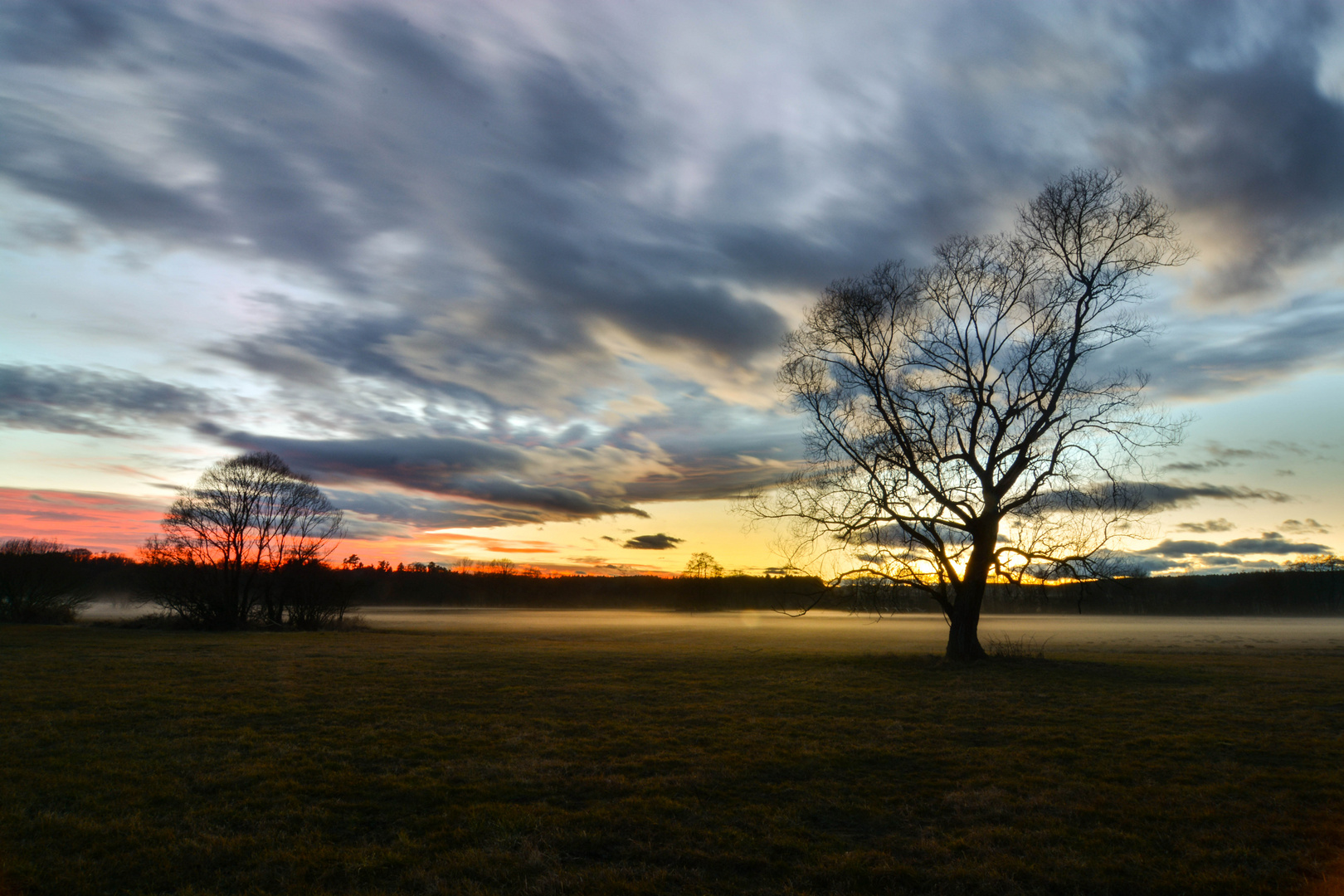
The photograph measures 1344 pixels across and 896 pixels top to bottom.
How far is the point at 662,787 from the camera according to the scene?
32.1 ft

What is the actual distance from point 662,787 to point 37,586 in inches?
2359

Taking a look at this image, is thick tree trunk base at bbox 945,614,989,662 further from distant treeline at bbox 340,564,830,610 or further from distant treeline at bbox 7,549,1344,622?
distant treeline at bbox 340,564,830,610

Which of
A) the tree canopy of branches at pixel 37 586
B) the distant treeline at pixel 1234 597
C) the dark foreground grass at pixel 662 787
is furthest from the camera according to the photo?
the distant treeline at pixel 1234 597

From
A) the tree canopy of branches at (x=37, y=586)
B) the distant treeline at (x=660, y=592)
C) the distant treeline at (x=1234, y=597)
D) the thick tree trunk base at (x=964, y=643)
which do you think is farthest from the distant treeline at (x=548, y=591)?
the thick tree trunk base at (x=964, y=643)

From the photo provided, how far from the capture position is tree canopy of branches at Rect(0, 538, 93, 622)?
47750mm

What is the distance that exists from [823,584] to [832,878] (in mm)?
19585

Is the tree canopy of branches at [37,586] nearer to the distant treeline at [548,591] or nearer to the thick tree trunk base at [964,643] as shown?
the thick tree trunk base at [964,643]

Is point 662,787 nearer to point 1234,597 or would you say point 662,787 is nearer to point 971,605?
point 971,605

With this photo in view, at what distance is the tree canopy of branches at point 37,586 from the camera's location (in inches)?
1880

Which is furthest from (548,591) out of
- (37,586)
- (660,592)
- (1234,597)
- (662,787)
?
(662,787)

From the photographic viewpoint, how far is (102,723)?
1324 cm

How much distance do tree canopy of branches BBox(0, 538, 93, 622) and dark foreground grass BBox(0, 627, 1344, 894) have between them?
38.5m

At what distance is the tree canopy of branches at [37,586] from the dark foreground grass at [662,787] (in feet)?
126

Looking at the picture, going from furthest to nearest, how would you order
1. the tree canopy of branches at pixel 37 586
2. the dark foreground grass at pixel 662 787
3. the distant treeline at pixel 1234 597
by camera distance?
the distant treeline at pixel 1234 597
the tree canopy of branches at pixel 37 586
the dark foreground grass at pixel 662 787
